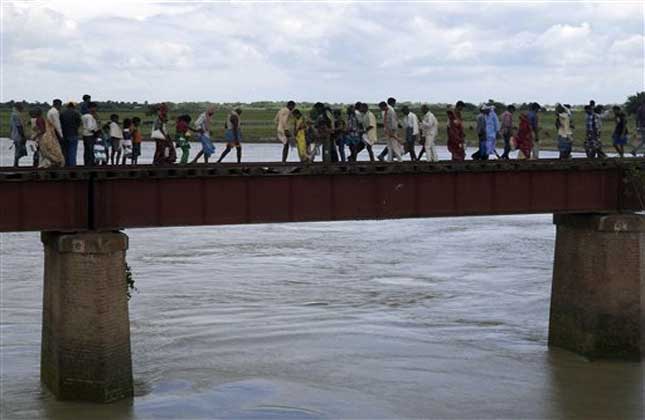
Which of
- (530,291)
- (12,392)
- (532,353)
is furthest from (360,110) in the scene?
(530,291)

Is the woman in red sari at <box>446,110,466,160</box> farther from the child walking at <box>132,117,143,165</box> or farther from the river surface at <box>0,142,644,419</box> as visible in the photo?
the child walking at <box>132,117,143,165</box>

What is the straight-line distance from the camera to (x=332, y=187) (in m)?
30.7

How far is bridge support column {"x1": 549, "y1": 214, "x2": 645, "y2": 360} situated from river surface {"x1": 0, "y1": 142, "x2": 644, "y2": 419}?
0.66 meters

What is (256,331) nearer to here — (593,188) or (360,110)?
(360,110)

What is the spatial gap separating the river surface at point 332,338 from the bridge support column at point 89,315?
2.05ft

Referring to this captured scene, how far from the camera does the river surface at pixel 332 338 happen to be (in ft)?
97.0

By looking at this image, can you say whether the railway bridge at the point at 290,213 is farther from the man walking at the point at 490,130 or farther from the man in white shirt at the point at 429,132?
the man walking at the point at 490,130

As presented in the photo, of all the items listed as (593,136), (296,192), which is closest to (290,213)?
(296,192)

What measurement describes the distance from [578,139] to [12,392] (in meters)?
127

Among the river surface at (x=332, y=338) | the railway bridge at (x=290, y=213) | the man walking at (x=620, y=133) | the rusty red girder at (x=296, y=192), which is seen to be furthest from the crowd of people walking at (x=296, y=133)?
the river surface at (x=332, y=338)

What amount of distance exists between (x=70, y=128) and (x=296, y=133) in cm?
621

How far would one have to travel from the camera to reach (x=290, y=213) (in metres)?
30.4

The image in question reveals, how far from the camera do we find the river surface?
29.6m

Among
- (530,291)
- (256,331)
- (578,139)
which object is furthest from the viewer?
(578,139)
